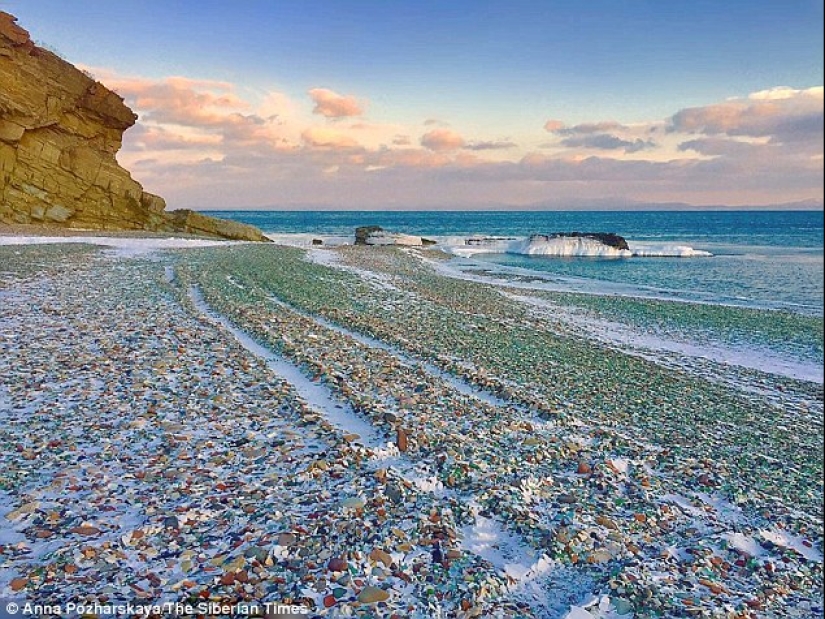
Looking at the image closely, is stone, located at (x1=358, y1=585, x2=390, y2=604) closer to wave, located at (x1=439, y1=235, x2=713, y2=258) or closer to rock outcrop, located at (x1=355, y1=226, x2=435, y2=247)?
wave, located at (x1=439, y1=235, x2=713, y2=258)

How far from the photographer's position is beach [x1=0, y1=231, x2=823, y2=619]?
14.3ft

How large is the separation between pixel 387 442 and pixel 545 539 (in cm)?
228

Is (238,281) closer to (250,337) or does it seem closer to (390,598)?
(250,337)

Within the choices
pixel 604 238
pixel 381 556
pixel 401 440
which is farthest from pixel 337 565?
pixel 604 238

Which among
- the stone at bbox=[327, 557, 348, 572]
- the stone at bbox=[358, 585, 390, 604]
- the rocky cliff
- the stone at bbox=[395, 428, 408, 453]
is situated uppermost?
the rocky cliff

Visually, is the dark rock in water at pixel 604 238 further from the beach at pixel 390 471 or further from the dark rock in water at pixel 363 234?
the beach at pixel 390 471

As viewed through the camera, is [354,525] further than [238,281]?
No

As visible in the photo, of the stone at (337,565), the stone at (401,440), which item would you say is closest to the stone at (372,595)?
the stone at (337,565)

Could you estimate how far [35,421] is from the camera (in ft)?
22.0

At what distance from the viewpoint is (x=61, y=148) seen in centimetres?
4078

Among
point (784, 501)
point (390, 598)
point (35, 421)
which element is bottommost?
point (784, 501)

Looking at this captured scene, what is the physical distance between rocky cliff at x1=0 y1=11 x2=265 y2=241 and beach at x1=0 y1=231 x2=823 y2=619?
1235 inches

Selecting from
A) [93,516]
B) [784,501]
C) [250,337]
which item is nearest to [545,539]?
[784,501]

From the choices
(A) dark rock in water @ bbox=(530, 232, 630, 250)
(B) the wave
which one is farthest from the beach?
(A) dark rock in water @ bbox=(530, 232, 630, 250)
